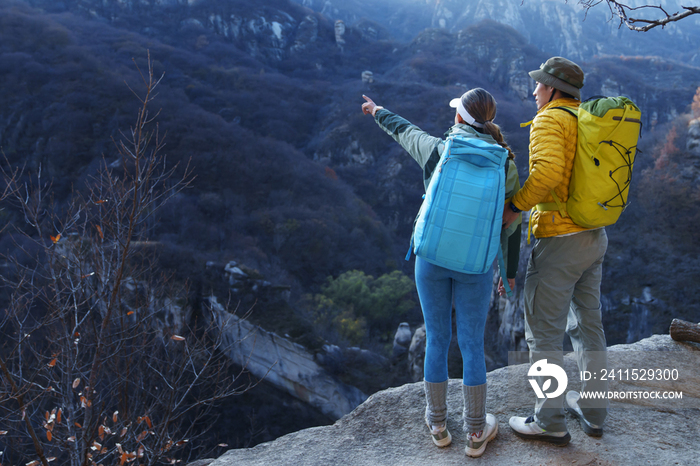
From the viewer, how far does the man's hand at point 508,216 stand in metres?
2.00

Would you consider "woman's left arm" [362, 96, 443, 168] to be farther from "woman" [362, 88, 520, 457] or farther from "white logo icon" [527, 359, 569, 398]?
"white logo icon" [527, 359, 569, 398]

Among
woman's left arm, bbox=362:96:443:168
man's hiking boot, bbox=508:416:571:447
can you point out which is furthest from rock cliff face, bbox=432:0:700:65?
man's hiking boot, bbox=508:416:571:447

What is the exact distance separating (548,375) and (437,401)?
540 mm

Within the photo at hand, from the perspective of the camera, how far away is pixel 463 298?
6.37 feet

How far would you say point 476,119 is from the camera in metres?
1.95

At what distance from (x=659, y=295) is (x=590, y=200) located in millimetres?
19720

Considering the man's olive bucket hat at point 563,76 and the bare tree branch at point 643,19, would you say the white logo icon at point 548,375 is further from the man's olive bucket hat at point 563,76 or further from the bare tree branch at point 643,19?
the bare tree branch at point 643,19

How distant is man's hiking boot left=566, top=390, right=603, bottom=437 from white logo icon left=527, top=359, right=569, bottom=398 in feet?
1.00

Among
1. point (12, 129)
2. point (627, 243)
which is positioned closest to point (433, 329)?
point (627, 243)

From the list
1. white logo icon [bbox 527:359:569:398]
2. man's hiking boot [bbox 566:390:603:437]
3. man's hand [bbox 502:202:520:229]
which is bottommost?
man's hiking boot [bbox 566:390:603:437]

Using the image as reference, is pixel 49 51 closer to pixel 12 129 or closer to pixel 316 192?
pixel 12 129

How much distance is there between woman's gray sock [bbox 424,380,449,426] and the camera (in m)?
2.13


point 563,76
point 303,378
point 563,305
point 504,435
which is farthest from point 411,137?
point 303,378

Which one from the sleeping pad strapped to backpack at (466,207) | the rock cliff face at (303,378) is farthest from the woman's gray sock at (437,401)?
the rock cliff face at (303,378)
